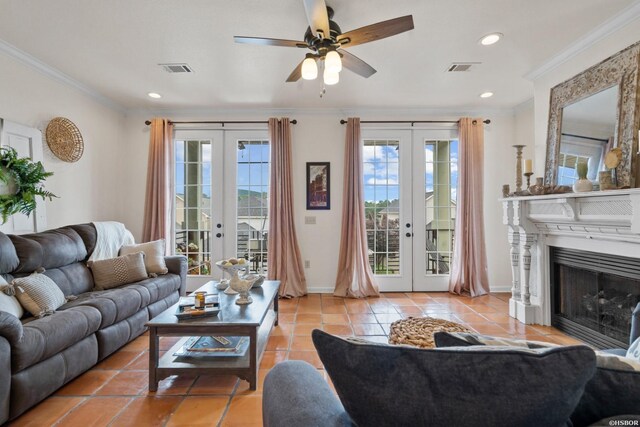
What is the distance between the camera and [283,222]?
14.8 ft

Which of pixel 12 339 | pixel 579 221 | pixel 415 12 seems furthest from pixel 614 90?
pixel 12 339

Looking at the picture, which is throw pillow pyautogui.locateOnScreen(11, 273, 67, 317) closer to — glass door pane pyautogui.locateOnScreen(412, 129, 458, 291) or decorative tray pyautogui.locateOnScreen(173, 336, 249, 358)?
decorative tray pyautogui.locateOnScreen(173, 336, 249, 358)

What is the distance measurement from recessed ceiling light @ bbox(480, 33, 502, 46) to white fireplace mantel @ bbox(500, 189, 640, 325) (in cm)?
149

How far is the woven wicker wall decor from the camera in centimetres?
345

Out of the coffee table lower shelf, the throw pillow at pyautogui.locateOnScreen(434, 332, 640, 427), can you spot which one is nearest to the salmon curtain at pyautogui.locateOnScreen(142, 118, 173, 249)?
the coffee table lower shelf

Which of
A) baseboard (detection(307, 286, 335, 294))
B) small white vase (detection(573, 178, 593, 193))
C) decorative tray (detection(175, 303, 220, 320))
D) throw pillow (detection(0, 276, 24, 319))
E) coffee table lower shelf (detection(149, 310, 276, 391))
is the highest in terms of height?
small white vase (detection(573, 178, 593, 193))

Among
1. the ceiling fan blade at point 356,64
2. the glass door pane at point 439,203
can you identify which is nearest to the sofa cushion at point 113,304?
the ceiling fan blade at point 356,64

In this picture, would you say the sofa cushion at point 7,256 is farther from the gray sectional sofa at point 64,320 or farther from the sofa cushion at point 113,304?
the sofa cushion at point 113,304

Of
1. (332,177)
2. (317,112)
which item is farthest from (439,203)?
(317,112)

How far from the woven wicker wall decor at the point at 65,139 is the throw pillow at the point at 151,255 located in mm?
1241

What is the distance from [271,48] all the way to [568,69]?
2884 millimetres

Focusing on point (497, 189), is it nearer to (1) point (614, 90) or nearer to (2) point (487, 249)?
(2) point (487, 249)

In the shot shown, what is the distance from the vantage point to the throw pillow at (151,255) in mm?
3574

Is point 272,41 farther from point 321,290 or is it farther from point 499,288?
point 499,288
